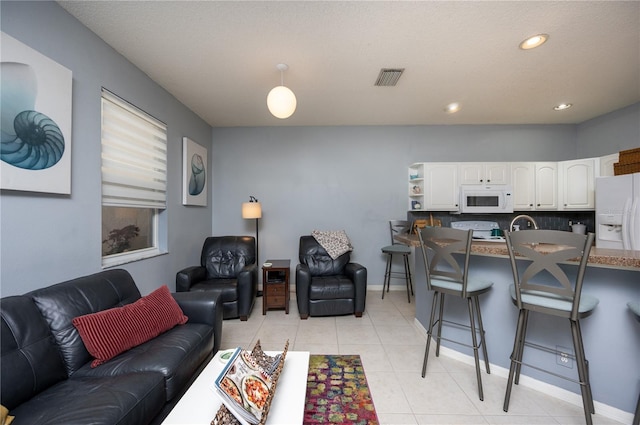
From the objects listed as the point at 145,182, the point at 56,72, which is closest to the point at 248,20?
the point at 56,72

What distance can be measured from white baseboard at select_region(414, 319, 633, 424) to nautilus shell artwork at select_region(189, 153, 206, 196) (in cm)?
359

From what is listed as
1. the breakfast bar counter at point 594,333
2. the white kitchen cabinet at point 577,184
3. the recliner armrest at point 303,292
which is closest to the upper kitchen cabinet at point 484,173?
the white kitchen cabinet at point 577,184

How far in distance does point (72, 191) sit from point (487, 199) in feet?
15.9

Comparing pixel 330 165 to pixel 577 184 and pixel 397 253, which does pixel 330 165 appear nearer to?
pixel 397 253

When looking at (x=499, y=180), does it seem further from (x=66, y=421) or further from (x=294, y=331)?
(x=66, y=421)

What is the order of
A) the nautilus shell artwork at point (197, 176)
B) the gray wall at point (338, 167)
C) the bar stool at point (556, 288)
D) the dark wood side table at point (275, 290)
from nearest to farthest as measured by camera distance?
the bar stool at point (556, 288), the dark wood side table at point (275, 290), the nautilus shell artwork at point (197, 176), the gray wall at point (338, 167)

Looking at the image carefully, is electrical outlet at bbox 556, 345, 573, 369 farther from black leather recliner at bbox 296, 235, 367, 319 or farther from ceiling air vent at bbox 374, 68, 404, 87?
ceiling air vent at bbox 374, 68, 404, 87

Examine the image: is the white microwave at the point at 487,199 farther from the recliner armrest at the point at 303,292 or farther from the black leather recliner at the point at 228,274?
the black leather recliner at the point at 228,274

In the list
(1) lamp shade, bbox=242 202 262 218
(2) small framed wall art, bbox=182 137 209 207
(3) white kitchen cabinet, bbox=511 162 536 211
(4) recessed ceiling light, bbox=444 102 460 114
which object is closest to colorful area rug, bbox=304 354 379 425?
(1) lamp shade, bbox=242 202 262 218

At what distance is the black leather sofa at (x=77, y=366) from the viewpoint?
1085 mm

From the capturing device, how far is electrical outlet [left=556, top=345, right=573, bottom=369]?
5.52 ft

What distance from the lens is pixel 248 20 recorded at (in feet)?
5.98

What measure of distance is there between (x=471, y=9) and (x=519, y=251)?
1.72 metres

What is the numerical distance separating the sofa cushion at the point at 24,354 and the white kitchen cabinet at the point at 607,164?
586 centimetres
